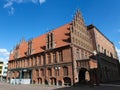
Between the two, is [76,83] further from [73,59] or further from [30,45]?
[30,45]

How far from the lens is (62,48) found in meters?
30.4

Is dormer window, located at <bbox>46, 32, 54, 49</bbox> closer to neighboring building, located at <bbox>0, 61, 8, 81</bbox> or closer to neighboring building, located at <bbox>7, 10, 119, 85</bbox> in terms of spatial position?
neighboring building, located at <bbox>7, 10, 119, 85</bbox>

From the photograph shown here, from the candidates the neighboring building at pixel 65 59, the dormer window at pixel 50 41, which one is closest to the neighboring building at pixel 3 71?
the neighboring building at pixel 65 59

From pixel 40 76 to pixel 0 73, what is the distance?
60.6 m

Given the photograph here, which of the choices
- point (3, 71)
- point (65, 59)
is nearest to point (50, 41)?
point (65, 59)

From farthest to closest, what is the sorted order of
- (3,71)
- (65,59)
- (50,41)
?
(3,71), (50,41), (65,59)

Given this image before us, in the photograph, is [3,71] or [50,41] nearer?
[50,41]

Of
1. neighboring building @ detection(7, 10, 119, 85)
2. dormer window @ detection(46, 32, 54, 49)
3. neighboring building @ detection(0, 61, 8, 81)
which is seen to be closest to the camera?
neighboring building @ detection(7, 10, 119, 85)

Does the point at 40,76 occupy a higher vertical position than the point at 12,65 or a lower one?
lower

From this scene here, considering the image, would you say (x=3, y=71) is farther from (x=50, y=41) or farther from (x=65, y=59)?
(x=65, y=59)

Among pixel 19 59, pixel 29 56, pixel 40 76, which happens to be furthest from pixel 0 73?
pixel 40 76

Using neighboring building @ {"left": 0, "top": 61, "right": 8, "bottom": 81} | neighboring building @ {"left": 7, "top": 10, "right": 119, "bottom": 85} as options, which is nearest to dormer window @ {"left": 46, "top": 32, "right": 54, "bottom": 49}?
neighboring building @ {"left": 7, "top": 10, "right": 119, "bottom": 85}

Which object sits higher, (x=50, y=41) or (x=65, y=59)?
(x=50, y=41)

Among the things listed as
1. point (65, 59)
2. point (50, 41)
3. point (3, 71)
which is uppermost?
point (50, 41)
